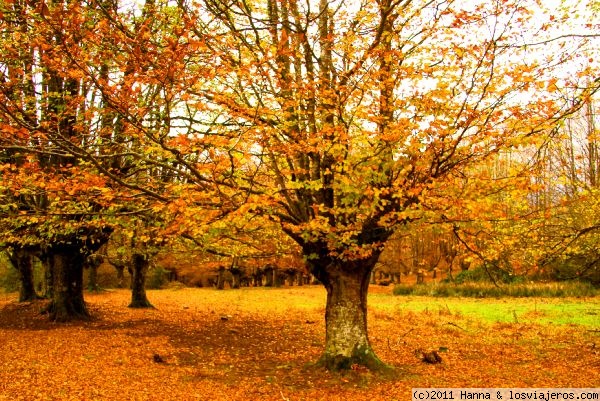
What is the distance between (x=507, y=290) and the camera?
2992cm

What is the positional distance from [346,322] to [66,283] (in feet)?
36.5

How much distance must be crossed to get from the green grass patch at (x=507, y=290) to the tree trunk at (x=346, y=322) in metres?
18.5

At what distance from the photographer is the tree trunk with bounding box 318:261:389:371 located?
9883 mm

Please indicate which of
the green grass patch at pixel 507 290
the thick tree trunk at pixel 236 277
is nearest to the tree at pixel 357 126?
the green grass patch at pixel 507 290

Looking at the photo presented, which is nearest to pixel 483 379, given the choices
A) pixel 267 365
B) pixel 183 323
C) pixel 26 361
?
pixel 267 365

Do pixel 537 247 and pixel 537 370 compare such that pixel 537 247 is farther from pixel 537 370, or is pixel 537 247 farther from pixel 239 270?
pixel 239 270

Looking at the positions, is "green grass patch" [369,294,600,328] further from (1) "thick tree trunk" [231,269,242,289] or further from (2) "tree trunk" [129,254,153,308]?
(1) "thick tree trunk" [231,269,242,289]

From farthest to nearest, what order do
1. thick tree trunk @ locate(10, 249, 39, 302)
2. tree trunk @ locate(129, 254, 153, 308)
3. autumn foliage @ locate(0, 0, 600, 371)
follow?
thick tree trunk @ locate(10, 249, 39, 302) → tree trunk @ locate(129, 254, 153, 308) → autumn foliage @ locate(0, 0, 600, 371)

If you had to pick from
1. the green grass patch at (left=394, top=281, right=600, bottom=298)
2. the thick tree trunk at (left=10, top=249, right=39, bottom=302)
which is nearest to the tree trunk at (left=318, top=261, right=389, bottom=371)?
the green grass patch at (left=394, top=281, right=600, bottom=298)

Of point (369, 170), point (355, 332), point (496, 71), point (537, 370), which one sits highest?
point (496, 71)

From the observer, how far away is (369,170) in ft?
27.0

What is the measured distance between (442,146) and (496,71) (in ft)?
7.86

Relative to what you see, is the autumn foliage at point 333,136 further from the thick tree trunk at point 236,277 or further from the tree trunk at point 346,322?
the thick tree trunk at point 236,277

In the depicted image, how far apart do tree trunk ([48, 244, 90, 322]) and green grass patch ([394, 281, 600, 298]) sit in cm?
2080
